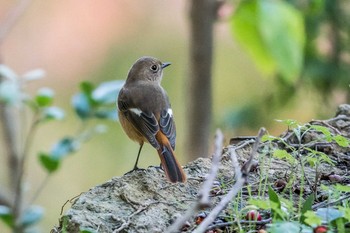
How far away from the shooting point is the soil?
3426 mm

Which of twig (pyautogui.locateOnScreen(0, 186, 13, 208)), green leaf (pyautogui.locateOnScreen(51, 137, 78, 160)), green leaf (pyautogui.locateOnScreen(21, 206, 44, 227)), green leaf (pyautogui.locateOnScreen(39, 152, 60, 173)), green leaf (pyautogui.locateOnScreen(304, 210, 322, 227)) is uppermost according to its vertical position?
twig (pyautogui.locateOnScreen(0, 186, 13, 208))

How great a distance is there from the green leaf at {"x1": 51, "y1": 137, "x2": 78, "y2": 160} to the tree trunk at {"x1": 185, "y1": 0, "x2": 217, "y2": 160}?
1285 mm

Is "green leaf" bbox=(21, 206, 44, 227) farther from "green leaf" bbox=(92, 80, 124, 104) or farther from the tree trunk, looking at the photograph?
the tree trunk

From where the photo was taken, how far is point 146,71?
5.69 meters

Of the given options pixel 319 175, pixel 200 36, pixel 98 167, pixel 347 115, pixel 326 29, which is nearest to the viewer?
pixel 319 175

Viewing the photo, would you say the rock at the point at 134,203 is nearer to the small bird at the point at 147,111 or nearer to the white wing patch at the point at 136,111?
the small bird at the point at 147,111

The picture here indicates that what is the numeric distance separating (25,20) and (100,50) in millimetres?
988

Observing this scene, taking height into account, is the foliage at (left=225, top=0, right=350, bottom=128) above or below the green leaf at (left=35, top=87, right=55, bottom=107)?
above

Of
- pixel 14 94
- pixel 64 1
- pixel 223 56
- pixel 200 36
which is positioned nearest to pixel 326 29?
pixel 200 36

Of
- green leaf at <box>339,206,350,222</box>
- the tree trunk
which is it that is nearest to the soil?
green leaf at <box>339,206,350,222</box>

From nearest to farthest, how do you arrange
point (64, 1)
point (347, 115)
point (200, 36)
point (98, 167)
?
point (347, 115)
point (200, 36)
point (98, 167)
point (64, 1)

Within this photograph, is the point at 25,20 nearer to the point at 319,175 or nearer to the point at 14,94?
the point at 14,94

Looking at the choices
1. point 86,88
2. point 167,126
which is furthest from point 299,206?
point 86,88

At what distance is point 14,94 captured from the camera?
15.9ft
